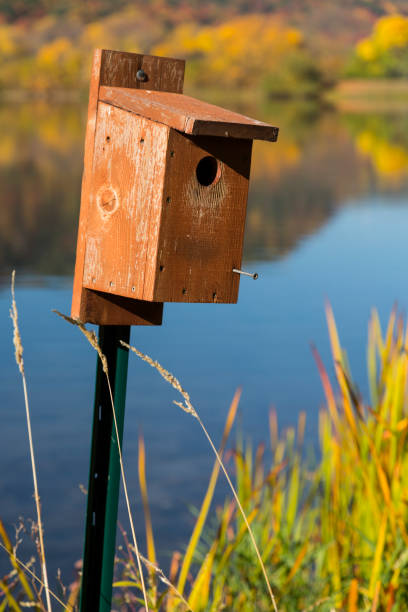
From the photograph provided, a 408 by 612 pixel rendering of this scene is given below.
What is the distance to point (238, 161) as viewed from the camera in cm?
191

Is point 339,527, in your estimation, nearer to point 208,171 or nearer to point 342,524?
point 342,524

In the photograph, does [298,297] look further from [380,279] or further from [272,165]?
[272,165]

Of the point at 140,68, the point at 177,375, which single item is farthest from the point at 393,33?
the point at 140,68

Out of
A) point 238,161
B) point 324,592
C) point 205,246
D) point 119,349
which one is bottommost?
point 324,592

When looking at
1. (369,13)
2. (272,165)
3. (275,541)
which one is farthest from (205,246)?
(369,13)

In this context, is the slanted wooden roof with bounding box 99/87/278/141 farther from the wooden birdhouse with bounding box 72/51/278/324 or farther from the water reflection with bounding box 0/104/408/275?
the water reflection with bounding box 0/104/408/275

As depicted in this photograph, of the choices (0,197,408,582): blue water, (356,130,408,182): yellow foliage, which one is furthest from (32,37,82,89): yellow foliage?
(0,197,408,582): blue water

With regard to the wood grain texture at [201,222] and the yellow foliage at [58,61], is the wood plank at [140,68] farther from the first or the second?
the yellow foliage at [58,61]

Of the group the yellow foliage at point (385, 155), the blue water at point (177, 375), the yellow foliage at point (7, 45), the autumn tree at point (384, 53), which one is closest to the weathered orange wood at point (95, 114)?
the blue water at point (177, 375)

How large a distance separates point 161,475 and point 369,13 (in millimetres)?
55270

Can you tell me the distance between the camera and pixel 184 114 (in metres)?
1.72

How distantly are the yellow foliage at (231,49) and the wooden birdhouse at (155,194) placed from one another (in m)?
47.3

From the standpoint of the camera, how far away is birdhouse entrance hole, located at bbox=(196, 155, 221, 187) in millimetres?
1862

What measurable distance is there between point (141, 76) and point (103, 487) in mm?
821
